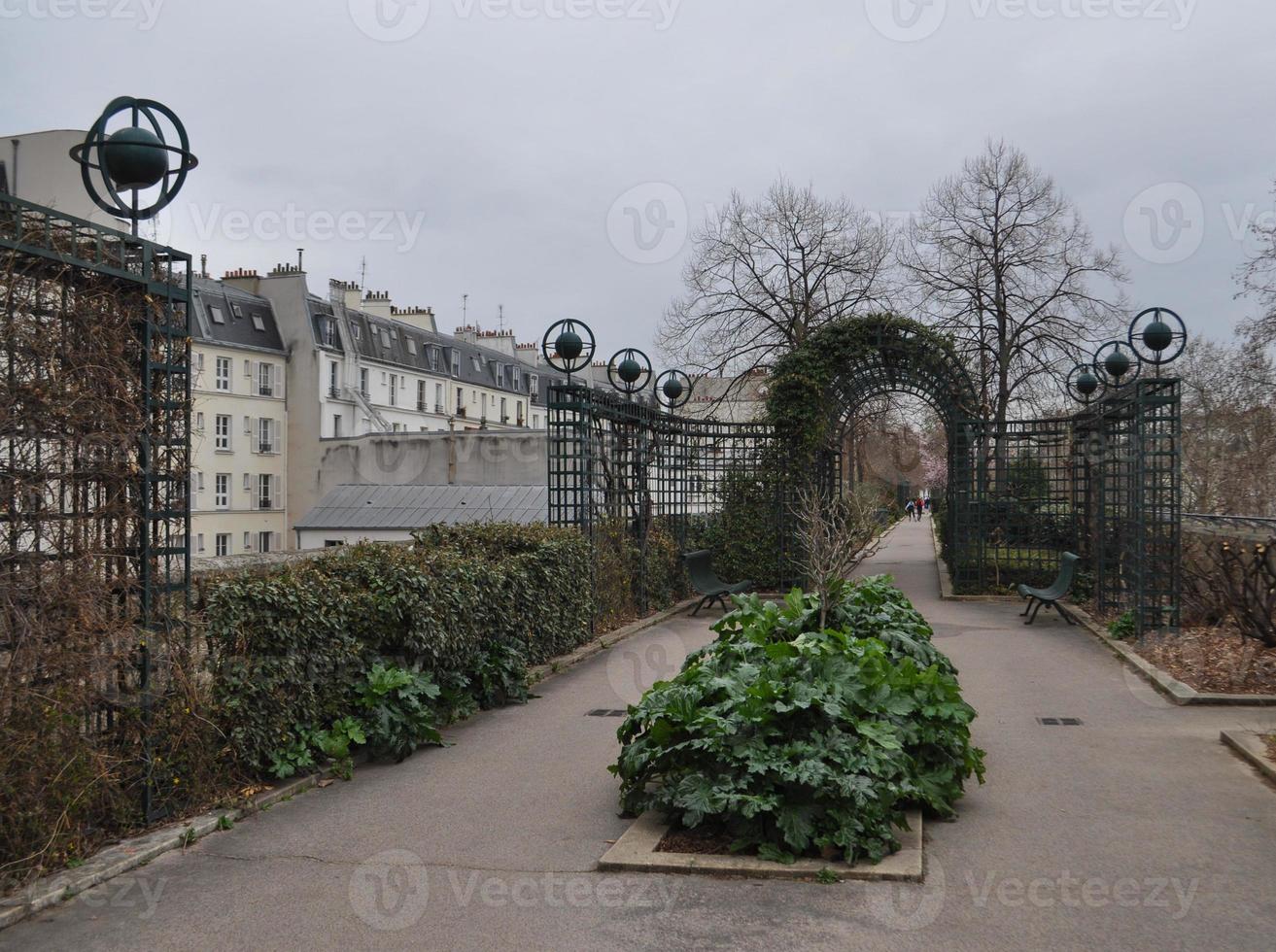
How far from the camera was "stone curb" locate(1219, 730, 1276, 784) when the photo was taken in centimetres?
694

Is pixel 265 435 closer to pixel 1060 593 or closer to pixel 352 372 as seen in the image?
pixel 352 372

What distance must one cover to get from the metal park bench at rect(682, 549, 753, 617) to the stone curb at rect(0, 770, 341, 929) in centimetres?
996

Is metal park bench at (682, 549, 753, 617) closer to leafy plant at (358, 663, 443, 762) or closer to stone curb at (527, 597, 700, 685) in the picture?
stone curb at (527, 597, 700, 685)

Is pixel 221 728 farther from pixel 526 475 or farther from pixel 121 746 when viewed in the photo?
pixel 526 475

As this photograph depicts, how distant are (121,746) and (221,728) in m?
0.70

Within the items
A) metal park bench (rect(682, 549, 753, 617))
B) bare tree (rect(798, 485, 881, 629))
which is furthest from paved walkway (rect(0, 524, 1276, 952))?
metal park bench (rect(682, 549, 753, 617))

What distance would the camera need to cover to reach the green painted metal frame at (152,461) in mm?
5547

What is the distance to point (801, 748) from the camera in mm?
5480

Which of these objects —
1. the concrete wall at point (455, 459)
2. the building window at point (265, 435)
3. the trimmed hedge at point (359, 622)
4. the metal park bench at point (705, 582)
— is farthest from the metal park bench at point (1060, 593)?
the building window at point (265, 435)

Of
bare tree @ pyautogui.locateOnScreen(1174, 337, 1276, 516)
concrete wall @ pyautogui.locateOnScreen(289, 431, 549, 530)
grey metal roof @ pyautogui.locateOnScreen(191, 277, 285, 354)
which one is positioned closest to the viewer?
bare tree @ pyautogui.locateOnScreen(1174, 337, 1276, 516)

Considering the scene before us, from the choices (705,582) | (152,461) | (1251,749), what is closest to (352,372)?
(705,582)

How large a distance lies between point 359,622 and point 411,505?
88.6 feet

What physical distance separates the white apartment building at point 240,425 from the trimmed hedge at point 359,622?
117 feet

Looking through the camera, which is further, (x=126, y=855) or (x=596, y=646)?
(x=596, y=646)
